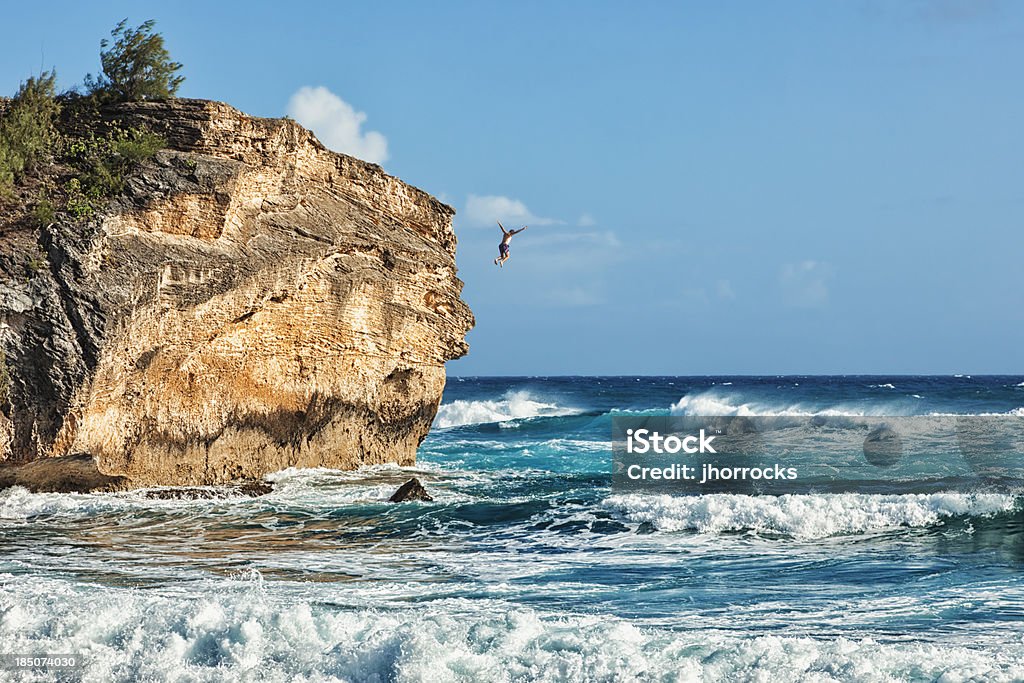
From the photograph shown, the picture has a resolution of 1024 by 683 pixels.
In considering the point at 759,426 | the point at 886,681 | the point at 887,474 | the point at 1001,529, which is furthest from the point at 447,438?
the point at 886,681

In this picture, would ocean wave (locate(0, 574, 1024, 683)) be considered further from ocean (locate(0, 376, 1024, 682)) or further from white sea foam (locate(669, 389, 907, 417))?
white sea foam (locate(669, 389, 907, 417))

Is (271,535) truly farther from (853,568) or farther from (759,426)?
(759,426)

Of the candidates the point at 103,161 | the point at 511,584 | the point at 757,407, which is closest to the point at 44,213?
the point at 103,161

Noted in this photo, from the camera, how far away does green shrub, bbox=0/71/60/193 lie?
15875mm

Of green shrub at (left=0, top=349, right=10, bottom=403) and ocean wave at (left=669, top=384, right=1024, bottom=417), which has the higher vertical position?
green shrub at (left=0, top=349, right=10, bottom=403)

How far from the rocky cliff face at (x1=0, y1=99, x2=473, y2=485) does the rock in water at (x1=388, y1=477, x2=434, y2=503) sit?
273 centimetres

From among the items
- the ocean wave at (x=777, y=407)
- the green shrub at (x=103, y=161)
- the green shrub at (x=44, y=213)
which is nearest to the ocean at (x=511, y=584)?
the green shrub at (x=44, y=213)

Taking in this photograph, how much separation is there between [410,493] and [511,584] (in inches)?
229

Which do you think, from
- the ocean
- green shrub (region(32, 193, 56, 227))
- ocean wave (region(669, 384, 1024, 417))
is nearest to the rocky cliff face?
green shrub (region(32, 193, 56, 227))

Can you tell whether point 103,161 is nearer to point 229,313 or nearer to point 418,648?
point 229,313

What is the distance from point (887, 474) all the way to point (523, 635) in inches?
549

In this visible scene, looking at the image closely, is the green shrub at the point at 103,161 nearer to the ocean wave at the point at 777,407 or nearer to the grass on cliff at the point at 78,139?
the grass on cliff at the point at 78,139

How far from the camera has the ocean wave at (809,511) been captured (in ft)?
47.0

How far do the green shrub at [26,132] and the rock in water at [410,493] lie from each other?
7331 mm
